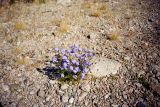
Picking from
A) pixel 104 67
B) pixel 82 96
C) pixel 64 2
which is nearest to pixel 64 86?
pixel 82 96

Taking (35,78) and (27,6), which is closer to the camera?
(35,78)

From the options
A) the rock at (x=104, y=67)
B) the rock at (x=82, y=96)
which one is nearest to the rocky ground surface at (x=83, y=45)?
the rock at (x=82, y=96)

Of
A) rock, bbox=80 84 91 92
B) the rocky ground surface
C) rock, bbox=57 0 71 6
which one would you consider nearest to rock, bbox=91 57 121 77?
the rocky ground surface

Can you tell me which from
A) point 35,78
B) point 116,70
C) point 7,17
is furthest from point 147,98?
point 7,17

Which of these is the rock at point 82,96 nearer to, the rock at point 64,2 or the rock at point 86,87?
the rock at point 86,87

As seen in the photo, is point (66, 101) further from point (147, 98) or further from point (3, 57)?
point (3, 57)

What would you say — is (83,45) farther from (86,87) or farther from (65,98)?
(65,98)
